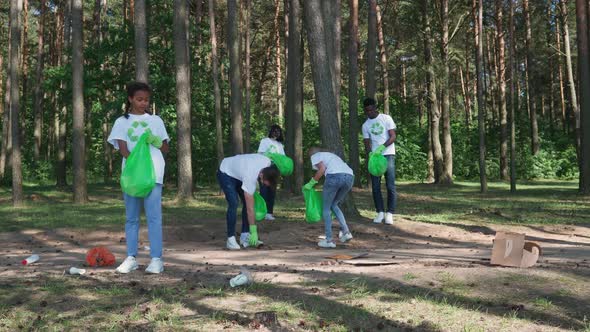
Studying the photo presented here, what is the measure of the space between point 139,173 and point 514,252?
13.3 feet

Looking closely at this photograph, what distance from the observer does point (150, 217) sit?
6.53 m

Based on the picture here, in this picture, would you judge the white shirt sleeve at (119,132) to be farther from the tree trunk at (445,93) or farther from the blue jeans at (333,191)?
the tree trunk at (445,93)

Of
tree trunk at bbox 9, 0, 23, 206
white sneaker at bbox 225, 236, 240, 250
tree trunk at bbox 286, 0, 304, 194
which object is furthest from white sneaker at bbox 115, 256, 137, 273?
tree trunk at bbox 286, 0, 304, 194

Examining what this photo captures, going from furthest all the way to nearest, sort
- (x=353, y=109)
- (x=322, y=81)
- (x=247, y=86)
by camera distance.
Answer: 1. (x=247, y=86)
2. (x=353, y=109)
3. (x=322, y=81)

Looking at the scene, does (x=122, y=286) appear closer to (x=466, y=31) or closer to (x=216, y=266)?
(x=216, y=266)

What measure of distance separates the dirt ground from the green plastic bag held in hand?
0.88 m

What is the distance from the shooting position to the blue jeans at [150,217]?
6.47 m

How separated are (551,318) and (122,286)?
3.68 metres

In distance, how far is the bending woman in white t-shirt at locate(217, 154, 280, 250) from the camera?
8516 mm

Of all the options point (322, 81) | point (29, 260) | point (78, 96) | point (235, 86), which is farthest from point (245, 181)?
point (235, 86)

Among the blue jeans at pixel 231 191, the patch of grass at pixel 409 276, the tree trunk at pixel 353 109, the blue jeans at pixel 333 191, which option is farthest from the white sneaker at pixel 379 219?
the tree trunk at pixel 353 109

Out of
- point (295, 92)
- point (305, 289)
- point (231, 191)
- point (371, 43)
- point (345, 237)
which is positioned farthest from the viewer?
point (371, 43)

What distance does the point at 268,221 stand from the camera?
11789 millimetres

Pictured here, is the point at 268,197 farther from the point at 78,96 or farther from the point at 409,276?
the point at 78,96
